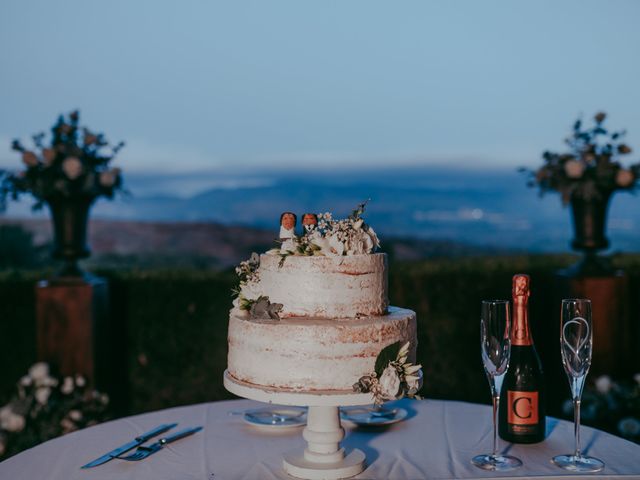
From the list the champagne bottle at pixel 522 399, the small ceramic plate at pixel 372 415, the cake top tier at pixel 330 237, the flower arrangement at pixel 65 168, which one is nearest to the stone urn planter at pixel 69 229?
the flower arrangement at pixel 65 168

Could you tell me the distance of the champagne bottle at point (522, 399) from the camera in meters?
2.59

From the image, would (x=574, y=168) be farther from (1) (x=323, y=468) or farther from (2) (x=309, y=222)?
(1) (x=323, y=468)

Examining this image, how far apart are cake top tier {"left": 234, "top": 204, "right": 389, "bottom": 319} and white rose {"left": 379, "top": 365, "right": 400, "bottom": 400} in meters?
0.28

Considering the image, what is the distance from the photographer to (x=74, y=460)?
2443 mm

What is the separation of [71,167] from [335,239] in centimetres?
338

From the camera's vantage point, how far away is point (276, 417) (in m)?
2.90

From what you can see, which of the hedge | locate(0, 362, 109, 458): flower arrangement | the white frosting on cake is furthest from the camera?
the hedge

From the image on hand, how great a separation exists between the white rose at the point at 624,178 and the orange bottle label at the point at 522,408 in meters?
3.33

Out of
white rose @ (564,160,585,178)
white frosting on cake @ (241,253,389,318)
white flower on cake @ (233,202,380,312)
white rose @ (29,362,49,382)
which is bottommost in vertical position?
white rose @ (29,362,49,382)

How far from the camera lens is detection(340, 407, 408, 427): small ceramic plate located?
9.19ft

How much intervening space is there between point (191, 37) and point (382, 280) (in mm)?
5904

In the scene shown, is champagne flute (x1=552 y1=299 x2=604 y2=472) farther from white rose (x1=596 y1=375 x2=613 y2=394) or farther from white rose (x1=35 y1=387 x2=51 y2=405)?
white rose (x1=35 y1=387 x2=51 y2=405)

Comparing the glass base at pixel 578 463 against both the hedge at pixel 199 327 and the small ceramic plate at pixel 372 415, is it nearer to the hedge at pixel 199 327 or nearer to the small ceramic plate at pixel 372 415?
the small ceramic plate at pixel 372 415

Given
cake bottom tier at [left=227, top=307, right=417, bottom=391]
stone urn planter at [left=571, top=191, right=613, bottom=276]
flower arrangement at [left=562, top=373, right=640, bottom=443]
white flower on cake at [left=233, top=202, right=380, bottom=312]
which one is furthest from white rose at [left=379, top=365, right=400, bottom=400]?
stone urn planter at [left=571, top=191, right=613, bottom=276]
